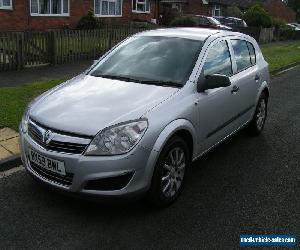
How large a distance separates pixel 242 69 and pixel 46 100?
2851 millimetres

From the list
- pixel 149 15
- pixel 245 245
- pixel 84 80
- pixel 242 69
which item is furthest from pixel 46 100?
pixel 149 15

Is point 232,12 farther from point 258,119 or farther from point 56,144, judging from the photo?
point 56,144

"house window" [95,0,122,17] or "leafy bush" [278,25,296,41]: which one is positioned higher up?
"house window" [95,0,122,17]

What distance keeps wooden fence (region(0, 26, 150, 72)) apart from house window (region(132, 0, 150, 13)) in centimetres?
1352

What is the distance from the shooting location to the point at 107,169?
373 cm

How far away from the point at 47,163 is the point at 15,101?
13.8ft

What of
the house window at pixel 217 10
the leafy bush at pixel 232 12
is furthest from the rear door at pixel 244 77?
the house window at pixel 217 10

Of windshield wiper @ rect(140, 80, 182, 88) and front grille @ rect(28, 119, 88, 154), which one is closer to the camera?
front grille @ rect(28, 119, 88, 154)

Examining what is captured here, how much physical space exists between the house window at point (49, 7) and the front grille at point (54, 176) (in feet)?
63.0

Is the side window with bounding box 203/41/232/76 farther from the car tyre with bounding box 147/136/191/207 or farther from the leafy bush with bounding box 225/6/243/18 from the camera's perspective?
the leafy bush with bounding box 225/6/243/18

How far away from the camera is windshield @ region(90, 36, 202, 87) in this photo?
479 centimetres

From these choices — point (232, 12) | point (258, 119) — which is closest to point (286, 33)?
point (232, 12)

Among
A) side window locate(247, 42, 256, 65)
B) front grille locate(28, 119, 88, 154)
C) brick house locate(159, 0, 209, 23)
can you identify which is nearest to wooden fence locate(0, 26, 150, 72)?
side window locate(247, 42, 256, 65)

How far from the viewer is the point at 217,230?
13.1ft
